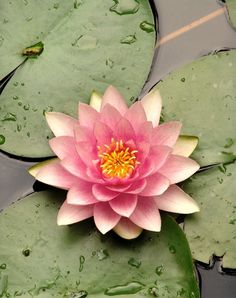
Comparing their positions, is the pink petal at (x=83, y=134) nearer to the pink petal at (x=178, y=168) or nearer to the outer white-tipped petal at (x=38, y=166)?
the outer white-tipped petal at (x=38, y=166)

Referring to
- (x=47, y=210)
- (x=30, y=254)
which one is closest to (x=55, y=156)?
(x=47, y=210)

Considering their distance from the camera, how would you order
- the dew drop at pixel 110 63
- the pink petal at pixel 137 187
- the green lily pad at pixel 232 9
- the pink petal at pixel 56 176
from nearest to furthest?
the pink petal at pixel 137 187 < the pink petal at pixel 56 176 < the dew drop at pixel 110 63 < the green lily pad at pixel 232 9

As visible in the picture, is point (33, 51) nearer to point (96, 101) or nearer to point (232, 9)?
point (96, 101)

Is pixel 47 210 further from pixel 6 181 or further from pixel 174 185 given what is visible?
pixel 174 185

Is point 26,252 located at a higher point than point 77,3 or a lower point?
lower

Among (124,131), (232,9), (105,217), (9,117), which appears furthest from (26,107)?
(232,9)

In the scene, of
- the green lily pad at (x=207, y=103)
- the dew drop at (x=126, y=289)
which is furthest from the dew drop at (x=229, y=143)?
the dew drop at (x=126, y=289)
